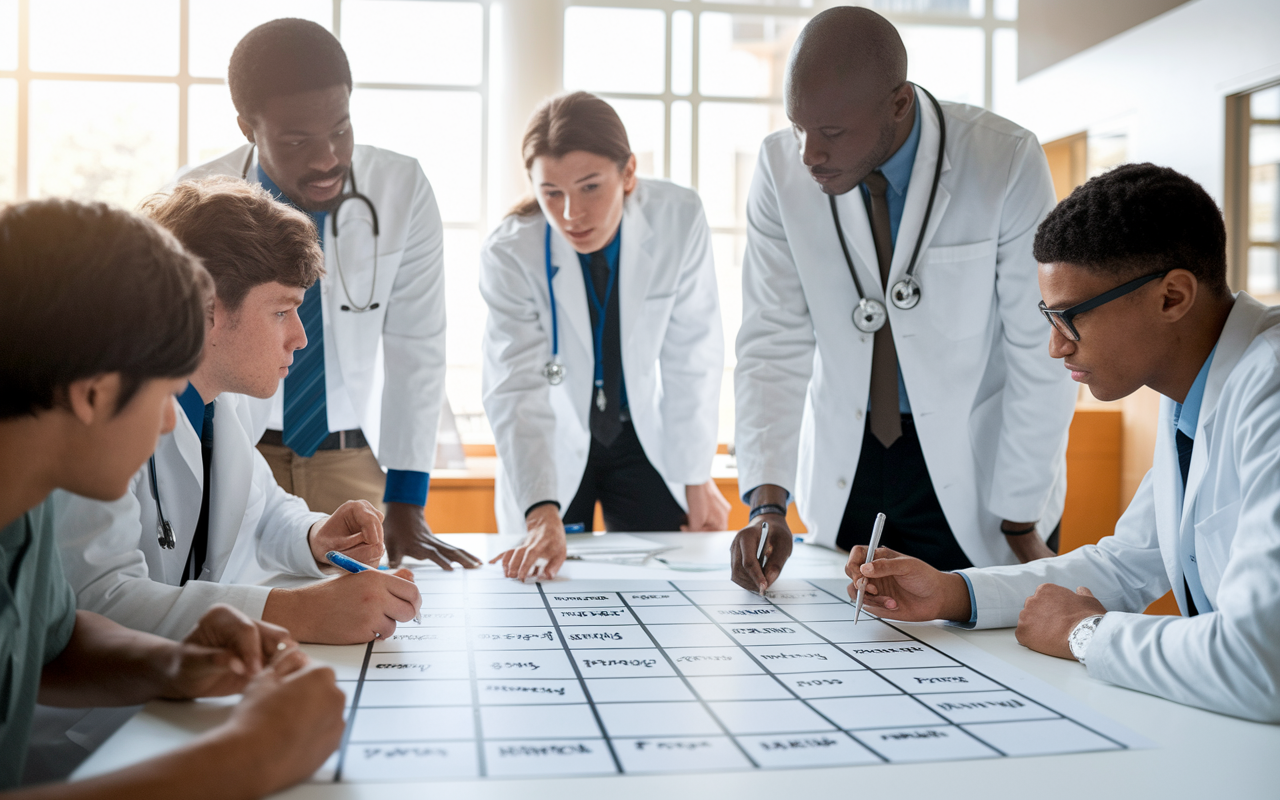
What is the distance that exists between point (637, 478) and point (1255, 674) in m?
1.57

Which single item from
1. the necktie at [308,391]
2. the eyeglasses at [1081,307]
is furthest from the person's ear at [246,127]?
the eyeglasses at [1081,307]

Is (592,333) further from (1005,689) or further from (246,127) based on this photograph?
(1005,689)

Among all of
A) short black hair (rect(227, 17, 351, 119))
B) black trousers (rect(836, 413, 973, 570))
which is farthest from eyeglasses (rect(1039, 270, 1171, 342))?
short black hair (rect(227, 17, 351, 119))

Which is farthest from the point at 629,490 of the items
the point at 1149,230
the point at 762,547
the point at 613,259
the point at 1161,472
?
the point at 1149,230

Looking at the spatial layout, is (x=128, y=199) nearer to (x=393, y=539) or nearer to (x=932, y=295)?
(x=393, y=539)

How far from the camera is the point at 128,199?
12.5 feet

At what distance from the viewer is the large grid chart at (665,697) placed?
2.67 ft

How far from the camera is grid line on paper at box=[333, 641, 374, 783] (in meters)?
0.76

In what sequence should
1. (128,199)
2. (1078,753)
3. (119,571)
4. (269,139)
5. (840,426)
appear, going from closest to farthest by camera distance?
(1078,753) → (119,571) → (269,139) → (840,426) → (128,199)

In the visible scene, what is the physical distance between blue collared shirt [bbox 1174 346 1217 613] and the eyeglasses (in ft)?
0.40

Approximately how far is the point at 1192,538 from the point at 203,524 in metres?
1.44

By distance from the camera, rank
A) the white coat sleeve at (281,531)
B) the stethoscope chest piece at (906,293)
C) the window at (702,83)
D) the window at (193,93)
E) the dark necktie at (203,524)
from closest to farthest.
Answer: the dark necktie at (203,524) → the white coat sleeve at (281,531) → the stethoscope chest piece at (906,293) → the window at (193,93) → the window at (702,83)

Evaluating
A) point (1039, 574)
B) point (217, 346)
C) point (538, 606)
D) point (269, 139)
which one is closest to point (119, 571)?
point (217, 346)

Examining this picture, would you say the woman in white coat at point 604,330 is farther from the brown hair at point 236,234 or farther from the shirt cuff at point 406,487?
the brown hair at point 236,234
